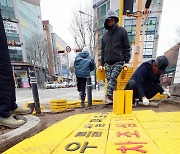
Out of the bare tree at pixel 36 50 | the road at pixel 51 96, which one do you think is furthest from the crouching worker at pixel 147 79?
the bare tree at pixel 36 50

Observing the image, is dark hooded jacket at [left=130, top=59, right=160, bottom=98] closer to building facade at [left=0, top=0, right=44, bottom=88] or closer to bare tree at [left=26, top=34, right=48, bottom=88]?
building facade at [left=0, top=0, right=44, bottom=88]

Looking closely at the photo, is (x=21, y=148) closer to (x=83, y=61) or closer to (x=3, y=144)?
(x=3, y=144)

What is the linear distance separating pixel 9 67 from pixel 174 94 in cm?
424

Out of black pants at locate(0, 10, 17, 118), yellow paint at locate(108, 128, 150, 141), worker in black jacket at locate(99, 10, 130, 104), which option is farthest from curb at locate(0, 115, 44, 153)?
worker in black jacket at locate(99, 10, 130, 104)

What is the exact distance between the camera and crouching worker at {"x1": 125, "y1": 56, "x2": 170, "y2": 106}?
10.3 feet

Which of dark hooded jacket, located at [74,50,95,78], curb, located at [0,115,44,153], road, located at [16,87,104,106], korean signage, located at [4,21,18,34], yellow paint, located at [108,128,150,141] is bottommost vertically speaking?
road, located at [16,87,104,106]

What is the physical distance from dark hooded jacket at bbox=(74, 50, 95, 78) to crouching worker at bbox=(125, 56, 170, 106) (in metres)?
A: 1.42

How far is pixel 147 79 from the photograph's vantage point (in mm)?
3510

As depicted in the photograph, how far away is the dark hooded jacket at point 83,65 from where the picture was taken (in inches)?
175

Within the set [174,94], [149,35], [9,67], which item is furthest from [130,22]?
[9,67]

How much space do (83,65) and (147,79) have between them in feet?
6.03

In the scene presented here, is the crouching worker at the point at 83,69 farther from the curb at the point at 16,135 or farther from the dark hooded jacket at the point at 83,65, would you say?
the curb at the point at 16,135

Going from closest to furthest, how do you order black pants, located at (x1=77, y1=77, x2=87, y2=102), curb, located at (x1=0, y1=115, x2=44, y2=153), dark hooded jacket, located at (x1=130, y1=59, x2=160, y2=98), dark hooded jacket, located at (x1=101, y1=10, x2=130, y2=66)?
1. curb, located at (x1=0, y1=115, x2=44, y2=153)
2. dark hooded jacket, located at (x1=130, y1=59, x2=160, y2=98)
3. dark hooded jacket, located at (x1=101, y1=10, x2=130, y2=66)
4. black pants, located at (x1=77, y1=77, x2=87, y2=102)

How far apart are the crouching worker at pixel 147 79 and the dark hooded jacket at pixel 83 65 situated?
55.9 inches
